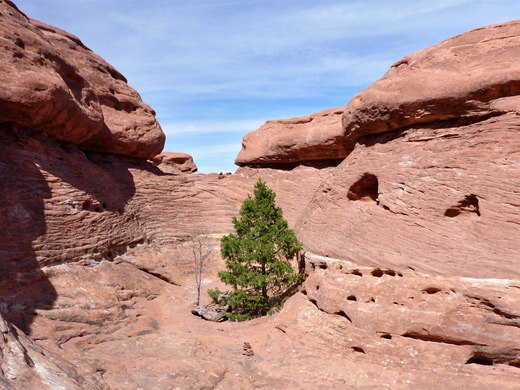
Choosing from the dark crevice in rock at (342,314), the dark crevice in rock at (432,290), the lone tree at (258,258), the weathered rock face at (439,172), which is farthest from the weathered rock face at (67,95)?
the dark crevice in rock at (432,290)

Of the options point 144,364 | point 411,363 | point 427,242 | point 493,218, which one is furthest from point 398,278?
point 144,364

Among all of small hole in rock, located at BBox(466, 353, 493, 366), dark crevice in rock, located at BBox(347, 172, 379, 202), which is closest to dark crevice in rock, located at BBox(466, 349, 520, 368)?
small hole in rock, located at BBox(466, 353, 493, 366)

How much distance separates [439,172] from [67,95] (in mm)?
16067

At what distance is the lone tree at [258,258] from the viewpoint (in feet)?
53.2

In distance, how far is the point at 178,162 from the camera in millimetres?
48625

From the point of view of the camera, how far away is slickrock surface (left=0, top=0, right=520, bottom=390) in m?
10.2

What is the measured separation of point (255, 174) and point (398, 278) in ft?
60.7

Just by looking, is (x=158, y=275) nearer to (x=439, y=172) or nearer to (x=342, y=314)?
(x=342, y=314)

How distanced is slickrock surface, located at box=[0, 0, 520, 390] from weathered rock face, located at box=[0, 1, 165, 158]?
0.10m

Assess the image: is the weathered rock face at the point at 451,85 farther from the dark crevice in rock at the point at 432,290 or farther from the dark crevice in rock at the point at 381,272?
the dark crevice in rock at the point at 432,290

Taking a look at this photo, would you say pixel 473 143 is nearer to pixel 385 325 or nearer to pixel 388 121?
pixel 388 121

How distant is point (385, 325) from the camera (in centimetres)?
1127

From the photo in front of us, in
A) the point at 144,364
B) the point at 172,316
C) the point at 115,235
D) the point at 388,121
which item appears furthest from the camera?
the point at 115,235

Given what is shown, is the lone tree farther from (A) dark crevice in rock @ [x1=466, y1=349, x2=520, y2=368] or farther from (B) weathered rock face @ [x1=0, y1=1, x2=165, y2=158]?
(B) weathered rock face @ [x1=0, y1=1, x2=165, y2=158]
